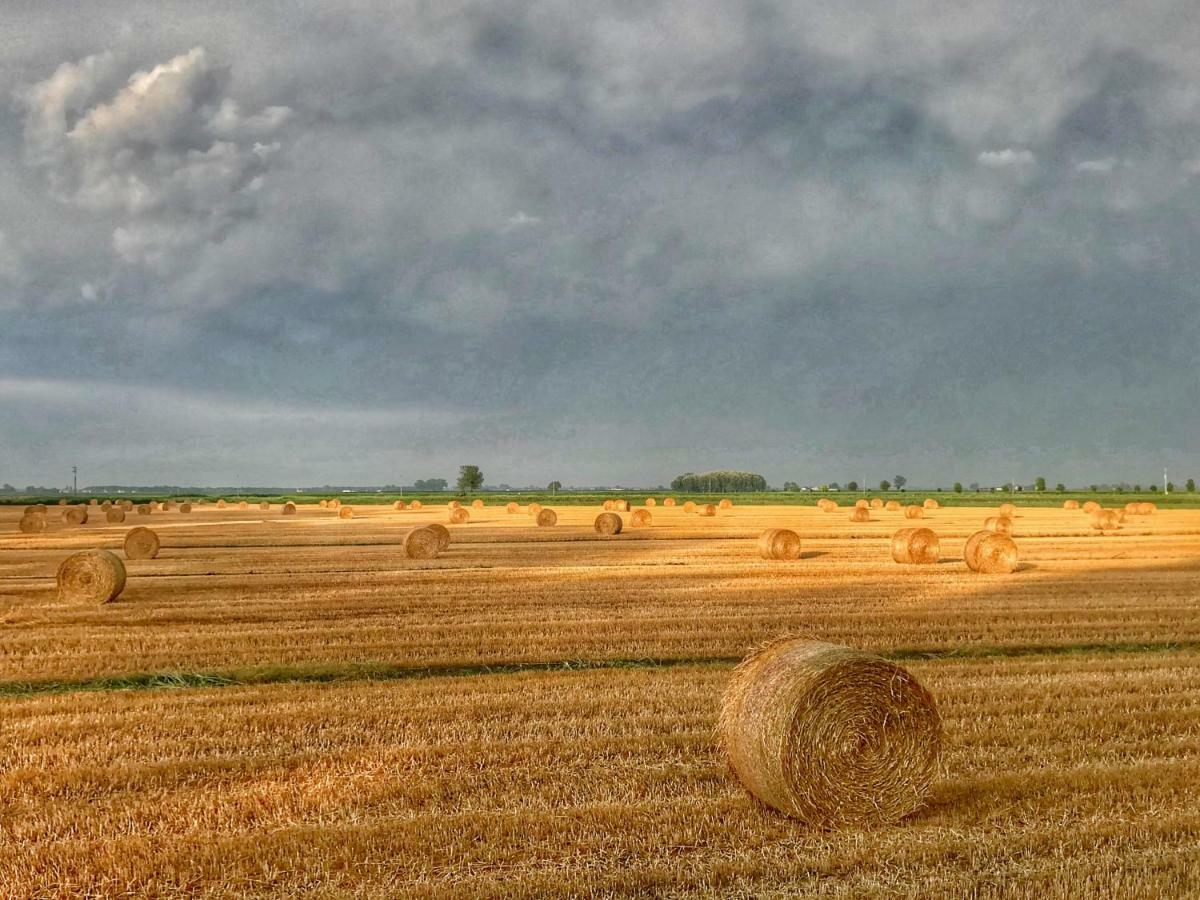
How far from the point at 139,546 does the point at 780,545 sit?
769 inches

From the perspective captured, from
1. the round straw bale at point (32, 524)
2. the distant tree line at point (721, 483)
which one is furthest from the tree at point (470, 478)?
the round straw bale at point (32, 524)

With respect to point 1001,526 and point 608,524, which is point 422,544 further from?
point 1001,526

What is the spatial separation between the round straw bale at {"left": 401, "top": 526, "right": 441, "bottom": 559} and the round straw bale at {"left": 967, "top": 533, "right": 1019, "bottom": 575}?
15.1 m

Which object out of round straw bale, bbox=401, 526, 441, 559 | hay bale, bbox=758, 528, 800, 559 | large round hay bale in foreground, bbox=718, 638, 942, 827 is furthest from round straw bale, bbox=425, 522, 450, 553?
large round hay bale in foreground, bbox=718, 638, 942, 827

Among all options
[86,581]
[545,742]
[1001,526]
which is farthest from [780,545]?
[545,742]

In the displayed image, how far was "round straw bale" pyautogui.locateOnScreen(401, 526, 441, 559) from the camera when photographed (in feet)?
88.5

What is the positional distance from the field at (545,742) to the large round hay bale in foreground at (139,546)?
9.76 metres

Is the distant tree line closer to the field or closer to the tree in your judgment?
the tree

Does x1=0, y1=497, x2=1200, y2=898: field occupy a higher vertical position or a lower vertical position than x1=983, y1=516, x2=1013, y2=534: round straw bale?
lower

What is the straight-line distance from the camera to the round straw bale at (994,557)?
2211 cm

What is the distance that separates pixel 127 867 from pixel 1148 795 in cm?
751

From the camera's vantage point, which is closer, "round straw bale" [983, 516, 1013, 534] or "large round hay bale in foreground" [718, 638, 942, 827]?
"large round hay bale in foreground" [718, 638, 942, 827]

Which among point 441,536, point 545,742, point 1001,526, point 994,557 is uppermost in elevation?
point 441,536

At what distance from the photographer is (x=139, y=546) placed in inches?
1110
